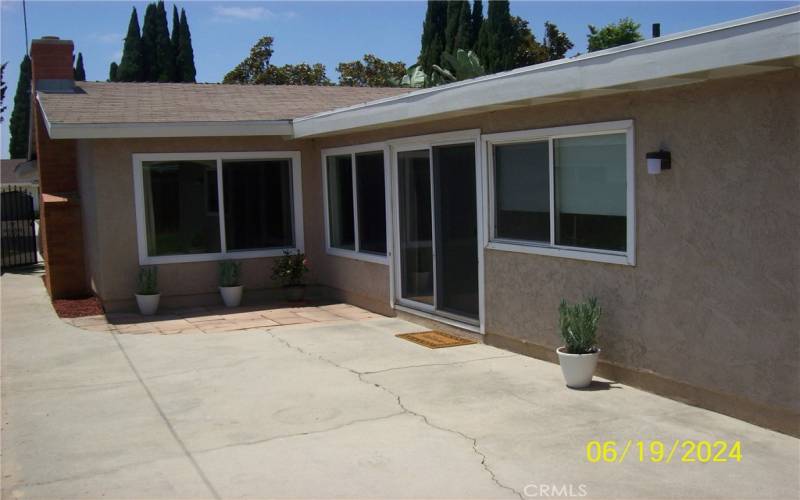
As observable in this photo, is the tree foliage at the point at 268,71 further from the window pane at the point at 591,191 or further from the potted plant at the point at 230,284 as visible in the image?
the window pane at the point at 591,191

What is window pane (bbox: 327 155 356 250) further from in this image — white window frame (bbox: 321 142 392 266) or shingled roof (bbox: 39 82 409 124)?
shingled roof (bbox: 39 82 409 124)

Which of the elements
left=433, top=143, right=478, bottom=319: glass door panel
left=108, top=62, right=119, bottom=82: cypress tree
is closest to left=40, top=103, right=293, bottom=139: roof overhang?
left=433, top=143, right=478, bottom=319: glass door panel

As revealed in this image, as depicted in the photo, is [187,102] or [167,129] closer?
[167,129]

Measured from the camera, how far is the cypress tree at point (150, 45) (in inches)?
1528

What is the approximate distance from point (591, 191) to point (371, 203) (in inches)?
186

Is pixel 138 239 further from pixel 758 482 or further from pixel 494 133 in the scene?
pixel 758 482

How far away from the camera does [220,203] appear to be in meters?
12.5

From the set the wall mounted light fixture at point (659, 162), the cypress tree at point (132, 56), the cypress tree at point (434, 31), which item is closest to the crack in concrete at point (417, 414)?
the wall mounted light fixture at point (659, 162)

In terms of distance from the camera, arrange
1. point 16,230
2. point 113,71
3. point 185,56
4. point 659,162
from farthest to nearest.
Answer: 1. point 113,71
2. point 185,56
3. point 16,230
4. point 659,162

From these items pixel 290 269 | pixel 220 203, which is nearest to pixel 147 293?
pixel 220 203

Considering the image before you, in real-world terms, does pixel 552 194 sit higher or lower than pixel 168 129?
lower

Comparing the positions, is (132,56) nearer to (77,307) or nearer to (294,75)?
(294,75)

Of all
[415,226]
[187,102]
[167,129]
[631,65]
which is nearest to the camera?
[631,65]

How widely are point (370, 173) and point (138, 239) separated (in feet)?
12.2
